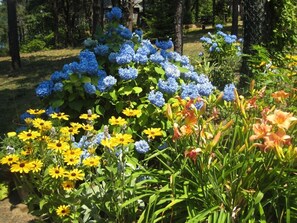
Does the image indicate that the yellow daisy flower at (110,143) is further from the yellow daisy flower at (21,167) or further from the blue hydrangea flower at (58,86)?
the blue hydrangea flower at (58,86)

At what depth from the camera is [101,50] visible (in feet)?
12.6

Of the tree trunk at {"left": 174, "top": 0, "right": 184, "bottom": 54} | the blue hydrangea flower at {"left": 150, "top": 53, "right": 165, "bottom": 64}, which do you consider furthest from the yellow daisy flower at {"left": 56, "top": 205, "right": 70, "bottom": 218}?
the tree trunk at {"left": 174, "top": 0, "right": 184, "bottom": 54}

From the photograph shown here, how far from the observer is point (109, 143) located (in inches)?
101

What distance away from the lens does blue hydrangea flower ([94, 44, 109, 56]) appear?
12.6 ft

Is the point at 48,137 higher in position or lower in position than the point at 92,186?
higher

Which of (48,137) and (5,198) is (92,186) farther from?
(5,198)

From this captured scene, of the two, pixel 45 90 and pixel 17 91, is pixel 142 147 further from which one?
pixel 17 91

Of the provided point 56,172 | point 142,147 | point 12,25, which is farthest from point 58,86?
point 12,25

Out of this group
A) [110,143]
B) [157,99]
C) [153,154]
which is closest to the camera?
[110,143]

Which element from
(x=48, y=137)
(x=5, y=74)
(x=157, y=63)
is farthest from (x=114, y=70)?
(x=5, y=74)

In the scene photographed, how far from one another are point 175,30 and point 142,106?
485 cm

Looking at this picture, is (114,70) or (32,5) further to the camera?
(32,5)

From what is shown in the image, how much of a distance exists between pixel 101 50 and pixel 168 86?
83 cm

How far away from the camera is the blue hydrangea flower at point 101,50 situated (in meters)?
3.84
